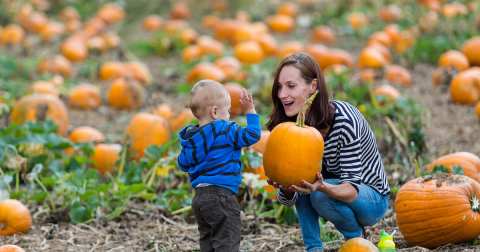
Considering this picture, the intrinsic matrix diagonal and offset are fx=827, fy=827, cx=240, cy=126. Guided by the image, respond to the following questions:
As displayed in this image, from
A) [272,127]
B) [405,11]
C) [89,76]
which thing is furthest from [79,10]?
[272,127]

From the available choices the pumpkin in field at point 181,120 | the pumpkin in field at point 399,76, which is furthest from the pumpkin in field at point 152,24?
the pumpkin in field at point 181,120

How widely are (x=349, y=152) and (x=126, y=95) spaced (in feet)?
14.3

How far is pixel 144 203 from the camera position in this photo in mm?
5266

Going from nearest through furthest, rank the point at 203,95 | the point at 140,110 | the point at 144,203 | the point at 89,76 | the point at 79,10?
the point at 203,95, the point at 144,203, the point at 140,110, the point at 89,76, the point at 79,10

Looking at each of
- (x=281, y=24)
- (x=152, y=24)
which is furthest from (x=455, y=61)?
(x=152, y=24)

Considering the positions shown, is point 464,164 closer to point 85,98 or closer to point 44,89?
point 85,98

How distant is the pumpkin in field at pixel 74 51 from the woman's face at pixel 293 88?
6.60m

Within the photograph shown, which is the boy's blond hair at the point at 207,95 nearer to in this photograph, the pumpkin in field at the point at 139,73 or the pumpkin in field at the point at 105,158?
the pumpkin in field at the point at 105,158

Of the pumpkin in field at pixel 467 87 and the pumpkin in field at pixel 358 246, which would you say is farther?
the pumpkin in field at pixel 467 87

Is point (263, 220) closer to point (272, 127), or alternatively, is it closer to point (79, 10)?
point (272, 127)

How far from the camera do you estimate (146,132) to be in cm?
619

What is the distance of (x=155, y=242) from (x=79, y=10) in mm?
9335

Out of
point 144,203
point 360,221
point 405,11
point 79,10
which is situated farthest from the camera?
point 79,10

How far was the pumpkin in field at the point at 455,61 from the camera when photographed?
801cm
